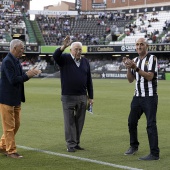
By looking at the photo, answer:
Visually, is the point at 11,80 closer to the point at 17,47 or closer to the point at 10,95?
the point at 10,95

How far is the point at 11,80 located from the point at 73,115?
5.44 ft

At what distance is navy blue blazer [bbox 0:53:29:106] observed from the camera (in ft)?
24.4

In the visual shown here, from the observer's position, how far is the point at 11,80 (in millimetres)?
7410

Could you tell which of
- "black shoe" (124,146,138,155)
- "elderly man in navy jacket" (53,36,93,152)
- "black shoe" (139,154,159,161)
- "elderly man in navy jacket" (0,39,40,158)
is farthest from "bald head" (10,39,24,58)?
"black shoe" (139,154,159,161)

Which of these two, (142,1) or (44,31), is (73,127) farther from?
(142,1)

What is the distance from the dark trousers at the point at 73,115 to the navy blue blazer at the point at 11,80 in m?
1.10

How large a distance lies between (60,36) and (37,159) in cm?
5496

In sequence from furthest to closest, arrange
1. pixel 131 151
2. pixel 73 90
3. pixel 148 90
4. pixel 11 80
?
pixel 73 90 → pixel 131 151 → pixel 148 90 → pixel 11 80

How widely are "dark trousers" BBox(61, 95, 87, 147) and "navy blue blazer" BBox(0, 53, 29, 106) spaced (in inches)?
43.4

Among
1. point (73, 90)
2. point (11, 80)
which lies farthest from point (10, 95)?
point (73, 90)

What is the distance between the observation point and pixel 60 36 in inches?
2432

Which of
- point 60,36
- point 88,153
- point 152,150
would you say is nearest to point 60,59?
point 88,153

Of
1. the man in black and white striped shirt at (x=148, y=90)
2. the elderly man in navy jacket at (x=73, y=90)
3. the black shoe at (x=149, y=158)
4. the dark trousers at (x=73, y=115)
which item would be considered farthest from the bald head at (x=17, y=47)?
the black shoe at (x=149, y=158)

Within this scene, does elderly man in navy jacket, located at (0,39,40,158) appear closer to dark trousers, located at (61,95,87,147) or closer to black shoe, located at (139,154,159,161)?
dark trousers, located at (61,95,87,147)
